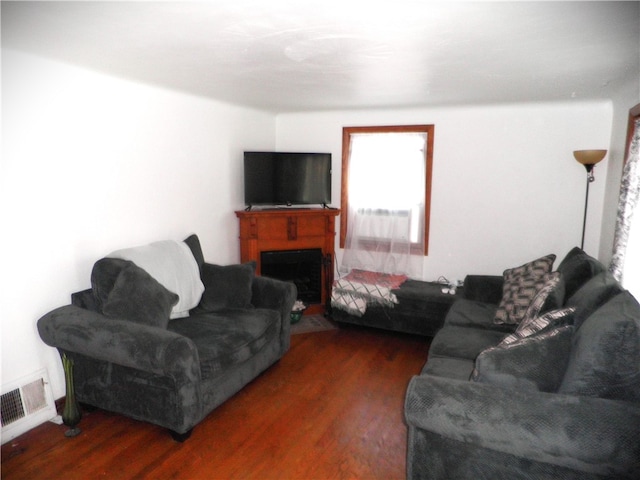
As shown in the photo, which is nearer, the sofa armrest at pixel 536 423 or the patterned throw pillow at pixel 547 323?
the sofa armrest at pixel 536 423

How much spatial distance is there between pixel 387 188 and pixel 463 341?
2.24 m

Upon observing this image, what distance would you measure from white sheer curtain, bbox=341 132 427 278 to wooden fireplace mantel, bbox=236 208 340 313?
36cm

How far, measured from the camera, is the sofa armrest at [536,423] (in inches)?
61.7

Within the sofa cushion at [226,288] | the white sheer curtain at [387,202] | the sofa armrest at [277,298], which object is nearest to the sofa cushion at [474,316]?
the white sheer curtain at [387,202]

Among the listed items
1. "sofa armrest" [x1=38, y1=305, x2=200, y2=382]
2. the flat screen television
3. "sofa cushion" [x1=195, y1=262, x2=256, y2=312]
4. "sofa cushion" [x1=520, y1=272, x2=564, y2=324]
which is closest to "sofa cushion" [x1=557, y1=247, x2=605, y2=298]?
"sofa cushion" [x1=520, y1=272, x2=564, y2=324]

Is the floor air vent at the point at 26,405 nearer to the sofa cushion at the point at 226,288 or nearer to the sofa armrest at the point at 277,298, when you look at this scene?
the sofa cushion at the point at 226,288

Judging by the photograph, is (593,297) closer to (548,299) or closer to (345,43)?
(548,299)

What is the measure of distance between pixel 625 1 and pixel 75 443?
336 centimetres

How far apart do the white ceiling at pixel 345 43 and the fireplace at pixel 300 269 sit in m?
1.79

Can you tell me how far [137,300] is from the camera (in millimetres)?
2639

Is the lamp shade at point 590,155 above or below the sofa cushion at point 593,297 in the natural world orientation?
above

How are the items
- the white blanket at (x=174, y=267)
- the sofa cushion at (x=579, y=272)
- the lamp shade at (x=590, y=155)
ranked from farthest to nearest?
the lamp shade at (x=590, y=155) < the white blanket at (x=174, y=267) < the sofa cushion at (x=579, y=272)

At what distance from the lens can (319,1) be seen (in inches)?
63.1

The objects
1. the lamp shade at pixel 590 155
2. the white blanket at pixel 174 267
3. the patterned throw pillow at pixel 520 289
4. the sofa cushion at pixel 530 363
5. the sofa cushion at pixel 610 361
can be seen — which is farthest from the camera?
the lamp shade at pixel 590 155
